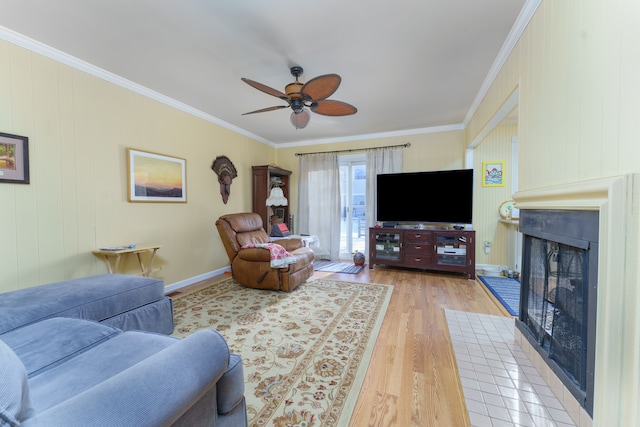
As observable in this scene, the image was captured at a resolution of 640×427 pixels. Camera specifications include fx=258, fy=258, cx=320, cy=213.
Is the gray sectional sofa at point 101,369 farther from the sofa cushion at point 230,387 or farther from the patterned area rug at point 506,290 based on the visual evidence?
the patterned area rug at point 506,290

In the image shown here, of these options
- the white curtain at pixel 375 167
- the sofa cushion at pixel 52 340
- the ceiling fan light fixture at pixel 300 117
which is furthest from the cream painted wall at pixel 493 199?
the sofa cushion at pixel 52 340

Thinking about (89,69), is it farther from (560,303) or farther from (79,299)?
(560,303)

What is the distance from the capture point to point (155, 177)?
3.12m

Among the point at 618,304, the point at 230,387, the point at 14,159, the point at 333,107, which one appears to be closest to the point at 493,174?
the point at 333,107

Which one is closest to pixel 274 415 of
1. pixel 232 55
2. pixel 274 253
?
pixel 274 253

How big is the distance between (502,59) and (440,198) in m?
Answer: 2.09

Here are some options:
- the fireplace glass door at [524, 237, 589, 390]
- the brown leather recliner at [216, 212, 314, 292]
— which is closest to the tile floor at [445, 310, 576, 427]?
the fireplace glass door at [524, 237, 589, 390]

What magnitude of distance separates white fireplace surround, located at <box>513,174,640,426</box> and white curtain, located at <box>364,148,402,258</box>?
3588mm

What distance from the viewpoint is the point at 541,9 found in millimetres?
1636

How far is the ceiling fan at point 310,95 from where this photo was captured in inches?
78.2

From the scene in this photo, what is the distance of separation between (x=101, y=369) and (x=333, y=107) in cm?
239

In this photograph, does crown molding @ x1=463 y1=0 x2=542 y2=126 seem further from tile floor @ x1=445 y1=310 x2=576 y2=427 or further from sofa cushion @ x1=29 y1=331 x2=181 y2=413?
sofa cushion @ x1=29 y1=331 x2=181 y2=413

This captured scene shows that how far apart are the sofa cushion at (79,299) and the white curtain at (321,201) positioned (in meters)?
3.33

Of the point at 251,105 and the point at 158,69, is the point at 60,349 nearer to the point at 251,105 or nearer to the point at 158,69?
the point at 158,69
